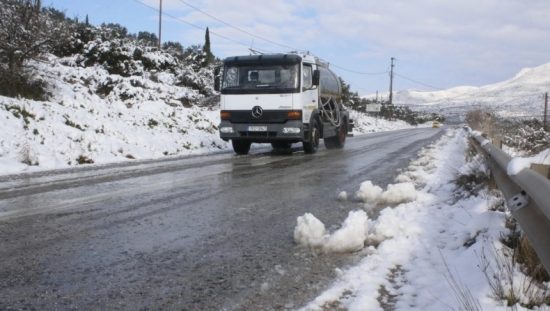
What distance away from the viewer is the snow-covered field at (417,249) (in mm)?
2672

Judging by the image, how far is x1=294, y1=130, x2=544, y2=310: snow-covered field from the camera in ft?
8.77

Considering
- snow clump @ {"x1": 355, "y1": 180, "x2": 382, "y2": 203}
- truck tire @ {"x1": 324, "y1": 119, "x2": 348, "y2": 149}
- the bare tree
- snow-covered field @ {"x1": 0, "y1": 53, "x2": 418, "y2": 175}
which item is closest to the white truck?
snow-covered field @ {"x1": 0, "y1": 53, "x2": 418, "y2": 175}

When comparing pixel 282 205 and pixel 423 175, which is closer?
pixel 282 205

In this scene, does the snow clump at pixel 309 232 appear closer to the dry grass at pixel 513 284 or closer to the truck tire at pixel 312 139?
the dry grass at pixel 513 284

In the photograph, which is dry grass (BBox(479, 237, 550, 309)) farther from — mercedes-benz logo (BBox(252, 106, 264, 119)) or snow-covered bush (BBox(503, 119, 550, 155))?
mercedes-benz logo (BBox(252, 106, 264, 119))

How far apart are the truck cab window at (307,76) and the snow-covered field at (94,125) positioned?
12.7ft

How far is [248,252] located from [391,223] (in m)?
1.33

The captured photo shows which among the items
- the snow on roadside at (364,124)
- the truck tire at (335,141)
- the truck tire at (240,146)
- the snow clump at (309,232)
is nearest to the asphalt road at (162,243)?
the snow clump at (309,232)

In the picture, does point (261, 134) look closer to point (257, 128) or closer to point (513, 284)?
point (257, 128)

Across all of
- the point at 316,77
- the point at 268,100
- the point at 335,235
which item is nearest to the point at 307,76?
the point at 316,77

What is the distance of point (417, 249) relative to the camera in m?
3.73

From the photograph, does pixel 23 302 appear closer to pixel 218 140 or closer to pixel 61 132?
pixel 61 132

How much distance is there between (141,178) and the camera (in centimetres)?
791

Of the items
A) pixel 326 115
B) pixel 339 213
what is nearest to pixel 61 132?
Result: pixel 326 115
